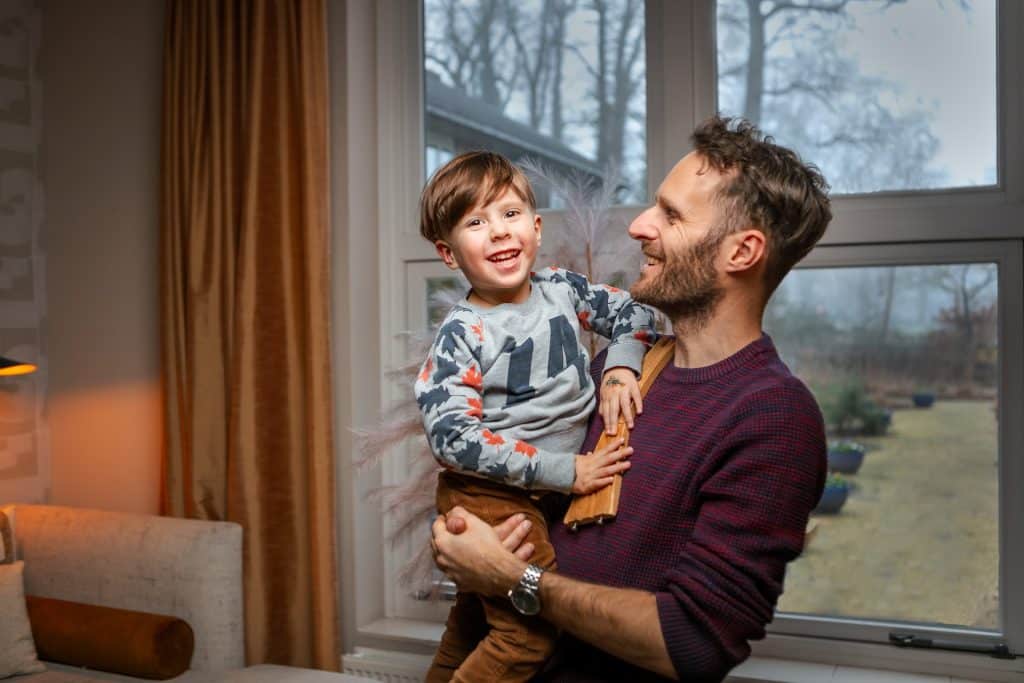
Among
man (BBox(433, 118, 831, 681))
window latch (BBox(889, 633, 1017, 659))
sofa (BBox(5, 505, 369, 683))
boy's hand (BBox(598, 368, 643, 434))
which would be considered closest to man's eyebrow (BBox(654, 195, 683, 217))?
man (BBox(433, 118, 831, 681))

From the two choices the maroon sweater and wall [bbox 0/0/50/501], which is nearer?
the maroon sweater

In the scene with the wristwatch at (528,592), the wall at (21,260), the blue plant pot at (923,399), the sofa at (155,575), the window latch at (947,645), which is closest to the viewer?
the wristwatch at (528,592)

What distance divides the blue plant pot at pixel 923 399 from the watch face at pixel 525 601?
1430mm

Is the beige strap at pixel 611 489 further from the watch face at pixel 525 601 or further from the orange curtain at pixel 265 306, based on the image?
the orange curtain at pixel 265 306

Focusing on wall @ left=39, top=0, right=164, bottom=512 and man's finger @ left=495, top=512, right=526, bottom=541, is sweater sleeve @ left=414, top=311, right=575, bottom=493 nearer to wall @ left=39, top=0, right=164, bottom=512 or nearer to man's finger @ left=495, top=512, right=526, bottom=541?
man's finger @ left=495, top=512, right=526, bottom=541

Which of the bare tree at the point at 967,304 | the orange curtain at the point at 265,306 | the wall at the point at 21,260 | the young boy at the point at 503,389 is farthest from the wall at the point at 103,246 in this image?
the bare tree at the point at 967,304

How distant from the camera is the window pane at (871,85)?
8.09 ft

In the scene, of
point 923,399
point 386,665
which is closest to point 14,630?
point 386,665

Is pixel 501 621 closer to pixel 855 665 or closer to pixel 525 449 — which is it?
pixel 525 449

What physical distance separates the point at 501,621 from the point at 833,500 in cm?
135

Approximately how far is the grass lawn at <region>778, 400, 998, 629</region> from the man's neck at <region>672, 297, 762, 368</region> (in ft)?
3.71

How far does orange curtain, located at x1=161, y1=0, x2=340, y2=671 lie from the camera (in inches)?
116

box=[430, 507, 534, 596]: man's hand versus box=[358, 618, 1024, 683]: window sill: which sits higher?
box=[430, 507, 534, 596]: man's hand

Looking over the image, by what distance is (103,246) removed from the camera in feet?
11.5
